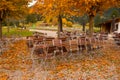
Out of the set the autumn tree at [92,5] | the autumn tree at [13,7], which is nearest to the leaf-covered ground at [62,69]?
the autumn tree at [92,5]

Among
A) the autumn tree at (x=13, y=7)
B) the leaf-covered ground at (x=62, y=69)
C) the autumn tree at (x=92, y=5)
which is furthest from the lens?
the autumn tree at (x=13, y=7)

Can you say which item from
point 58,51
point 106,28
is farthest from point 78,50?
point 106,28

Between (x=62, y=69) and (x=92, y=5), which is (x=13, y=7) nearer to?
(x=92, y=5)

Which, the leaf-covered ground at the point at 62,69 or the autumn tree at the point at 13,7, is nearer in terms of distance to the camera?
the leaf-covered ground at the point at 62,69

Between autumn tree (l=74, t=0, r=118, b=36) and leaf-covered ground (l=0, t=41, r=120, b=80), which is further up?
autumn tree (l=74, t=0, r=118, b=36)

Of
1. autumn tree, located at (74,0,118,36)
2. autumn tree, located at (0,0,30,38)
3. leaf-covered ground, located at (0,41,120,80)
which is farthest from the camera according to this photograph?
autumn tree, located at (0,0,30,38)

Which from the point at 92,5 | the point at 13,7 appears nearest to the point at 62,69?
the point at 92,5

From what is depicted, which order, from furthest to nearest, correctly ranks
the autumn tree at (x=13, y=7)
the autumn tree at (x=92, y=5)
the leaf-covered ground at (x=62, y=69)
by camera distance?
the autumn tree at (x=13, y=7)
the autumn tree at (x=92, y=5)
the leaf-covered ground at (x=62, y=69)

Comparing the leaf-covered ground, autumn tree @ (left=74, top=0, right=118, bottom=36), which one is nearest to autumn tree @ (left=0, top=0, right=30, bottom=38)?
autumn tree @ (left=74, top=0, right=118, bottom=36)

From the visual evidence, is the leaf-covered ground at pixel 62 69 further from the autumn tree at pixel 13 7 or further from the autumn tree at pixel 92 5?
the autumn tree at pixel 13 7

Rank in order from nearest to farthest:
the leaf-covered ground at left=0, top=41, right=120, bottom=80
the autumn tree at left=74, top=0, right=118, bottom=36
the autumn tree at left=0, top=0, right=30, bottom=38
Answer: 1. the leaf-covered ground at left=0, top=41, right=120, bottom=80
2. the autumn tree at left=74, top=0, right=118, bottom=36
3. the autumn tree at left=0, top=0, right=30, bottom=38

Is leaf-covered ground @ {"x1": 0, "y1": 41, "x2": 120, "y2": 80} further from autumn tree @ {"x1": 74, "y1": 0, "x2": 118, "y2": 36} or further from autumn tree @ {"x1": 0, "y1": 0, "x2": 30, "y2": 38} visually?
autumn tree @ {"x1": 0, "y1": 0, "x2": 30, "y2": 38}

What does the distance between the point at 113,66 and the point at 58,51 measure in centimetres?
271

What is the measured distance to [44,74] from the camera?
10.0 metres
